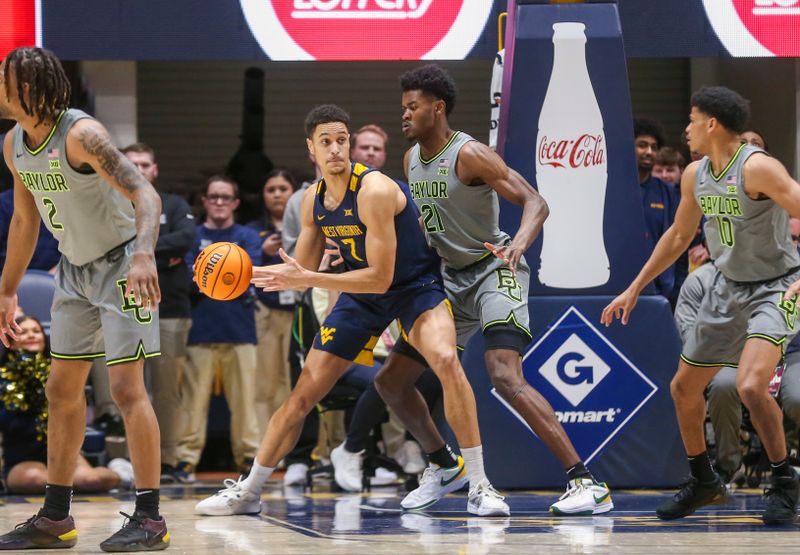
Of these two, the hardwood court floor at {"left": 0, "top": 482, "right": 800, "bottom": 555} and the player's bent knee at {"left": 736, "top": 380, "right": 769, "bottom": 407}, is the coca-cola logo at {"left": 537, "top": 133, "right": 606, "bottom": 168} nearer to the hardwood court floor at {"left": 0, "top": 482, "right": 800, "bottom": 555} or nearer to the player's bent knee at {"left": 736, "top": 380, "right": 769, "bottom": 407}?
the hardwood court floor at {"left": 0, "top": 482, "right": 800, "bottom": 555}

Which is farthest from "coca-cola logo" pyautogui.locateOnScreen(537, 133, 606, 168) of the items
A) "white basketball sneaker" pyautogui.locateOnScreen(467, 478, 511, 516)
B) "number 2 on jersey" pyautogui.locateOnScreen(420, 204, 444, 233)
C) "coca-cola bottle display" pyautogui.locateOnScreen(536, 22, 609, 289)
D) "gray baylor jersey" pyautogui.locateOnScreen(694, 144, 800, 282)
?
"white basketball sneaker" pyautogui.locateOnScreen(467, 478, 511, 516)

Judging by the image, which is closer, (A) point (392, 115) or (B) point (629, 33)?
(B) point (629, 33)

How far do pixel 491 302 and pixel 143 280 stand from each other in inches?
85.0

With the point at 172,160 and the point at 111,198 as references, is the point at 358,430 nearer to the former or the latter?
the point at 111,198

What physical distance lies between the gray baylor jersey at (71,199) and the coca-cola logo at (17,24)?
3.62m

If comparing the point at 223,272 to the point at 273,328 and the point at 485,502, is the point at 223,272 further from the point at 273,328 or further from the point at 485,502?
the point at 273,328

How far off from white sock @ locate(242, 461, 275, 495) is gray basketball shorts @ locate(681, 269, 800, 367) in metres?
2.12

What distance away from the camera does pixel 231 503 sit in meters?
6.29

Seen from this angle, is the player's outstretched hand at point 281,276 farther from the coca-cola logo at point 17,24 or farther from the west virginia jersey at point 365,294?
the coca-cola logo at point 17,24

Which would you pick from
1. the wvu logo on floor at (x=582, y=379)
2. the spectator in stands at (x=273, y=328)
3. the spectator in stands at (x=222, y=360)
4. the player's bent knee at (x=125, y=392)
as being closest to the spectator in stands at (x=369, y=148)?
the spectator in stands at (x=273, y=328)

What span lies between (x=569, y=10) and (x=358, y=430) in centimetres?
277

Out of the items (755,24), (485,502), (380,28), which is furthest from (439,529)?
(755,24)

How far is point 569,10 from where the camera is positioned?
7.43m

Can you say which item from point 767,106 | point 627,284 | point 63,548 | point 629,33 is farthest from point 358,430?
point 767,106
